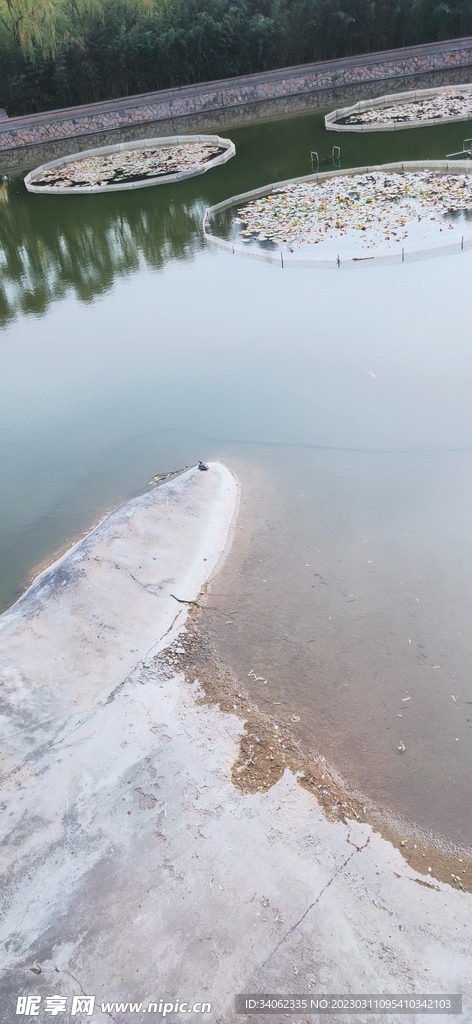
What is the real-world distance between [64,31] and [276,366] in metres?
22.1

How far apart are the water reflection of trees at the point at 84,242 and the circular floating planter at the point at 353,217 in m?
0.90

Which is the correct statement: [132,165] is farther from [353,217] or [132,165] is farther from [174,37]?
[174,37]

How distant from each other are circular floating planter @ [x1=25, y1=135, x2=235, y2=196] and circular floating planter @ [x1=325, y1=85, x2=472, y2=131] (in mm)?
3914

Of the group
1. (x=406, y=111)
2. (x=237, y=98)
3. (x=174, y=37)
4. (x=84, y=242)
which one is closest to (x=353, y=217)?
(x=84, y=242)

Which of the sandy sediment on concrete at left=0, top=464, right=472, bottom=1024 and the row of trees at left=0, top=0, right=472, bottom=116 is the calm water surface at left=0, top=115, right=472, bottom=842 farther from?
the row of trees at left=0, top=0, right=472, bottom=116

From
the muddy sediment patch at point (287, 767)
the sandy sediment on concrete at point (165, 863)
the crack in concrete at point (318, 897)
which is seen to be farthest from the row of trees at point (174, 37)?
the crack in concrete at point (318, 897)

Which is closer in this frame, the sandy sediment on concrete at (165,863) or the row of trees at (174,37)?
the sandy sediment on concrete at (165,863)

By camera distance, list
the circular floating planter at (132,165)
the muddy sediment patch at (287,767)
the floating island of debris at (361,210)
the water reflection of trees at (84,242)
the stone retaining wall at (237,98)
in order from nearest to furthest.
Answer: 1. the muddy sediment patch at (287,767)
2. the floating island of debris at (361,210)
3. the water reflection of trees at (84,242)
4. the circular floating planter at (132,165)
5. the stone retaining wall at (237,98)

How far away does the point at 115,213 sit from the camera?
48.7 ft

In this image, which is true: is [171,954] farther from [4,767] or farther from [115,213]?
[115,213]

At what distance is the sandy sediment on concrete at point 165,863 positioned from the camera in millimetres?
2785

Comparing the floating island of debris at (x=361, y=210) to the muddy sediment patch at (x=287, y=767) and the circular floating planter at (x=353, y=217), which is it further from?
the muddy sediment patch at (x=287, y=767)

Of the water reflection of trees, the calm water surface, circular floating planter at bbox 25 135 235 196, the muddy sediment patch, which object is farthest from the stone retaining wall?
the muddy sediment patch

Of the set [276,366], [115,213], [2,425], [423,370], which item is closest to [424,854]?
[423,370]
